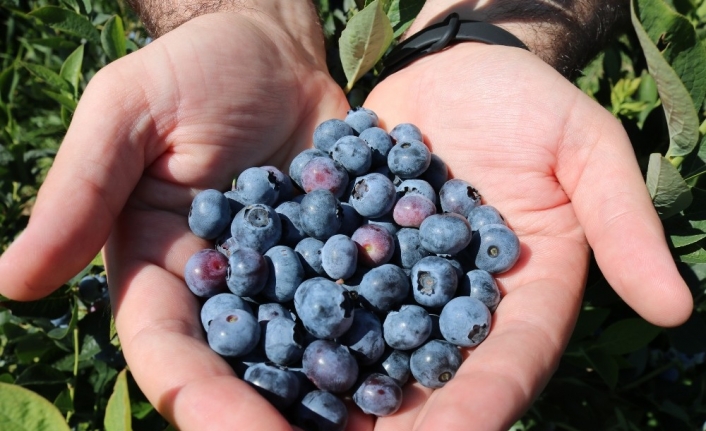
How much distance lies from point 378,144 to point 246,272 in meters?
0.68

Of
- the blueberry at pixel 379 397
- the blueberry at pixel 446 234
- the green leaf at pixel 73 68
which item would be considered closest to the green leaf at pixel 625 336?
the blueberry at pixel 446 234

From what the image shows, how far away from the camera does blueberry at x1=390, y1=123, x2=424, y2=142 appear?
2.01 meters

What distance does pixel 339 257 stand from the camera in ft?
5.30

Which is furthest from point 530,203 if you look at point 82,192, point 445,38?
Answer: point 82,192

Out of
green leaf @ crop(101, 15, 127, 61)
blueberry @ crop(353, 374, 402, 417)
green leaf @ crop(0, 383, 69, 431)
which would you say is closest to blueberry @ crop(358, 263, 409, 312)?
blueberry @ crop(353, 374, 402, 417)

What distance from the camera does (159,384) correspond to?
126 cm

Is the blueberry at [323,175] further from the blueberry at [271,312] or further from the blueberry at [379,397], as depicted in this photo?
the blueberry at [379,397]

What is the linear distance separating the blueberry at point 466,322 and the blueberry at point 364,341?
18cm

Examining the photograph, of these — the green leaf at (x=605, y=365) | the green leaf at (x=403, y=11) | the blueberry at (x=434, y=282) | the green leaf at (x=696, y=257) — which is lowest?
the green leaf at (x=605, y=365)

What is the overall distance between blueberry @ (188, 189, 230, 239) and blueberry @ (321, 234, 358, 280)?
314mm

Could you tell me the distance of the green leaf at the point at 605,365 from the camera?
5.82ft

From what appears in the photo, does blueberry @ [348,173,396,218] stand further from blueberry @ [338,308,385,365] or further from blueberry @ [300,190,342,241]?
blueberry @ [338,308,385,365]

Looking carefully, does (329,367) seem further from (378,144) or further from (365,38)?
(365,38)

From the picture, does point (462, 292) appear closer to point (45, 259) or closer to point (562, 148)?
point (562, 148)
